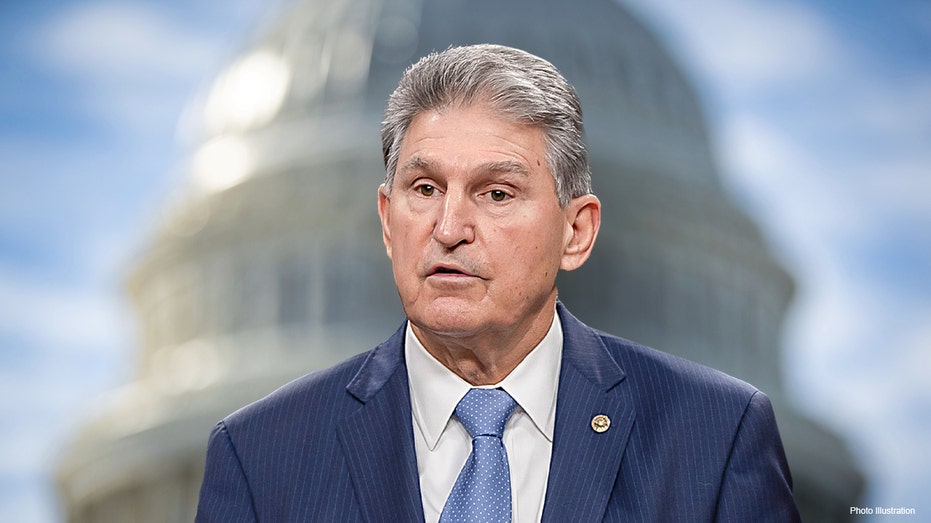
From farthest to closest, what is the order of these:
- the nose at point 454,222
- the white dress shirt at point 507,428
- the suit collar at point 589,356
A: the suit collar at point 589,356 < the white dress shirt at point 507,428 < the nose at point 454,222

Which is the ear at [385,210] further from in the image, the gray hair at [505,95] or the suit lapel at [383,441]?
the suit lapel at [383,441]

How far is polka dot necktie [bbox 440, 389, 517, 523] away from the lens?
8.96 ft

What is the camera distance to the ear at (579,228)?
297 centimetres

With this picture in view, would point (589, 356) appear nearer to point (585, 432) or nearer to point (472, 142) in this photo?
point (585, 432)

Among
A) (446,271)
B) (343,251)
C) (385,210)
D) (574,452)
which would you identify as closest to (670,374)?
(574,452)

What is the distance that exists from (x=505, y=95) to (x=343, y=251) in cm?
2690

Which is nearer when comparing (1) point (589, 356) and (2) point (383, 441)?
(2) point (383, 441)

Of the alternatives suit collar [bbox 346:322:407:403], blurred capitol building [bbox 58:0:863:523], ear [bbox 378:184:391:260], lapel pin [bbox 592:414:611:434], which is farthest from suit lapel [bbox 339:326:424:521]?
blurred capitol building [bbox 58:0:863:523]

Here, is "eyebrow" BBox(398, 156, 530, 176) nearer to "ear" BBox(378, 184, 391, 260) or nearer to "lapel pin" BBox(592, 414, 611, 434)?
"ear" BBox(378, 184, 391, 260)

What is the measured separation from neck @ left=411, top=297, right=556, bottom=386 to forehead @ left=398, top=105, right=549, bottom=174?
0.29m

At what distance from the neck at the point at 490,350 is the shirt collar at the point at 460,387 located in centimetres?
1

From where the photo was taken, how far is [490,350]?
289 centimetres

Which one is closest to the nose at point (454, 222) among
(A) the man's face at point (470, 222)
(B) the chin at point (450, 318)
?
(A) the man's face at point (470, 222)

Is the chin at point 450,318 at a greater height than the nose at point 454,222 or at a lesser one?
lesser
